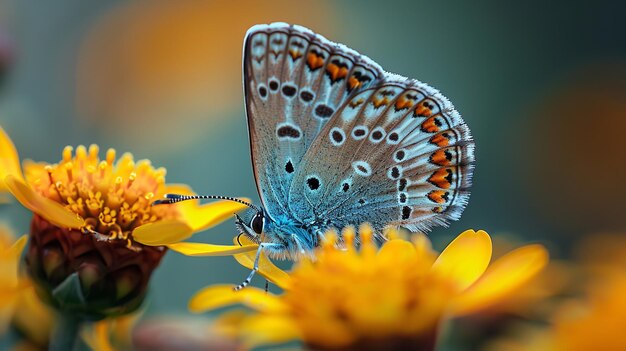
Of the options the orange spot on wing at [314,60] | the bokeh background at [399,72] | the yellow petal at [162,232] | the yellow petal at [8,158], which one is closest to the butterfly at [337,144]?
the orange spot on wing at [314,60]

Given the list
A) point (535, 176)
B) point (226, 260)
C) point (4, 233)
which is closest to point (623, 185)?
point (535, 176)

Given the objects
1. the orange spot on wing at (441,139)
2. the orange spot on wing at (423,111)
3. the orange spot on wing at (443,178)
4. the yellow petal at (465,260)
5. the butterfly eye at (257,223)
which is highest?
the orange spot on wing at (423,111)

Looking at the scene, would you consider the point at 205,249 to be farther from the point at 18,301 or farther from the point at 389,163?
the point at 389,163

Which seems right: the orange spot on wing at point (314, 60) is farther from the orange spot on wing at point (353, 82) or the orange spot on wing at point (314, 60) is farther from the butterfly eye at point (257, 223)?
the butterfly eye at point (257, 223)

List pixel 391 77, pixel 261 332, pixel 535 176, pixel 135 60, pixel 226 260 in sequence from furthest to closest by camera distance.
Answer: pixel 135 60 < pixel 535 176 < pixel 226 260 < pixel 391 77 < pixel 261 332

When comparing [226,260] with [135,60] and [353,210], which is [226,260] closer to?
[353,210]

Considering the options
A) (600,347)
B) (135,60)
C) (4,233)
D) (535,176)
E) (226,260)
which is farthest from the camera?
(135,60)

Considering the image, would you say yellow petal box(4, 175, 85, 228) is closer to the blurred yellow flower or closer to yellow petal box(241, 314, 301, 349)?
the blurred yellow flower

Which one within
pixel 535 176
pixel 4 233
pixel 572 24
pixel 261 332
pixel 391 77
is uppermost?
pixel 572 24
